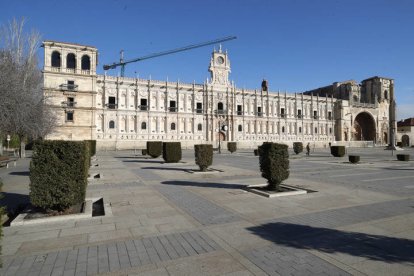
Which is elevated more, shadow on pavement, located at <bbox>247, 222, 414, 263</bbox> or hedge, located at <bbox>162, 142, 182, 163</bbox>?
hedge, located at <bbox>162, 142, 182, 163</bbox>

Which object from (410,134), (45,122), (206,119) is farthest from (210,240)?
(410,134)

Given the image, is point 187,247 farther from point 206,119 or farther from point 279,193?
point 206,119

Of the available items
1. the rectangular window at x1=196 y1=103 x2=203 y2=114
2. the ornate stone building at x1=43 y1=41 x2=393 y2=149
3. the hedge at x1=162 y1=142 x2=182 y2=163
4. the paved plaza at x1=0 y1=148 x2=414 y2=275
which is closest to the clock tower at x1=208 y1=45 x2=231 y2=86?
the ornate stone building at x1=43 y1=41 x2=393 y2=149

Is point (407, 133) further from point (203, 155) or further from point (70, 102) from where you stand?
point (70, 102)

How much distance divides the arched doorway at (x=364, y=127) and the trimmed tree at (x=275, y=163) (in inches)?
2836

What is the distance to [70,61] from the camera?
39.7m

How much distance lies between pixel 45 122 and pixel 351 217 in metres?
28.4

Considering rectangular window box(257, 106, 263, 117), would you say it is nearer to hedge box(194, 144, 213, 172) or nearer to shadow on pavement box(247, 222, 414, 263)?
hedge box(194, 144, 213, 172)

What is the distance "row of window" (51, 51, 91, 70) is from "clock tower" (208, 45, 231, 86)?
23.1m

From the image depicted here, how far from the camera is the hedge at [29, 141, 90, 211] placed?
6266 millimetres

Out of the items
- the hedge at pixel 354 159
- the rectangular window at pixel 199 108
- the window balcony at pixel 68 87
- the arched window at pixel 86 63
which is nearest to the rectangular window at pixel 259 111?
the rectangular window at pixel 199 108

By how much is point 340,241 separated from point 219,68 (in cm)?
5151

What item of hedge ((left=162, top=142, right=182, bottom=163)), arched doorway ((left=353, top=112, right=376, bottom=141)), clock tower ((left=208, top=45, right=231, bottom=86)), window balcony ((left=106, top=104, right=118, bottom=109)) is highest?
clock tower ((left=208, top=45, right=231, bottom=86))

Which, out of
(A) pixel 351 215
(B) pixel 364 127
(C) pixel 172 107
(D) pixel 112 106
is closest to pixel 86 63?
(D) pixel 112 106
